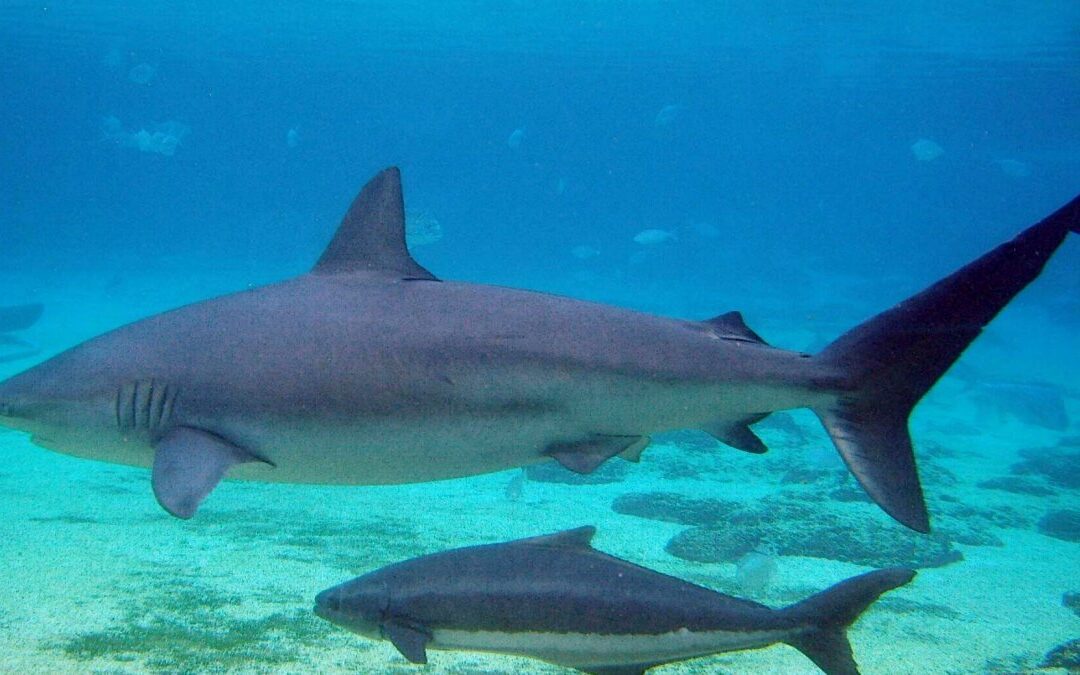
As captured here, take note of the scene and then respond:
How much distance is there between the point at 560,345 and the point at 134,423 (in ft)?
5.64

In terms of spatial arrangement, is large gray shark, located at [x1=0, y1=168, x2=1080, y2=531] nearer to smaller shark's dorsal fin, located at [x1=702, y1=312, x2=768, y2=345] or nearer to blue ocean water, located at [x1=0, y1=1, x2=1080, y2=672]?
smaller shark's dorsal fin, located at [x1=702, y1=312, x2=768, y2=345]

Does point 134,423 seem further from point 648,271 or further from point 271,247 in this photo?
point 271,247

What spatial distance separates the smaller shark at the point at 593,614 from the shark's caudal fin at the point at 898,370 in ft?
1.71

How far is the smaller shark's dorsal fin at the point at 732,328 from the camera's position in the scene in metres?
→ 3.03

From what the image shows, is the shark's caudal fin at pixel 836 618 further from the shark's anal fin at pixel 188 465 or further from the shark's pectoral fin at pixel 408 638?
the shark's anal fin at pixel 188 465

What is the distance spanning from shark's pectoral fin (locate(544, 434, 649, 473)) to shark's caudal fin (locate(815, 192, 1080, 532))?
830mm

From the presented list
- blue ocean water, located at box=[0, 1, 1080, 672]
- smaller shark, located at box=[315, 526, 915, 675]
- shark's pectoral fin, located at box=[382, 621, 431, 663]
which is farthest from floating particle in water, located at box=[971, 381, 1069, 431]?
shark's pectoral fin, located at box=[382, 621, 431, 663]

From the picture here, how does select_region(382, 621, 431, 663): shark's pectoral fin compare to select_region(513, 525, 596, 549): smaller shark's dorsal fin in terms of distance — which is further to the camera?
select_region(513, 525, 596, 549): smaller shark's dorsal fin

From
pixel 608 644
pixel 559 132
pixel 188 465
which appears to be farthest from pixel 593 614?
pixel 559 132

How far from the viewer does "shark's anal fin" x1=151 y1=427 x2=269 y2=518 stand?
2.47 m

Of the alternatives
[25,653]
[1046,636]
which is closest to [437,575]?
[25,653]

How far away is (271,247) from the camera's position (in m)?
75.6

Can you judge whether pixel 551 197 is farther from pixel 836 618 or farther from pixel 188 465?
pixel 188 465

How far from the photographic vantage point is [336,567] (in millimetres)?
6711
